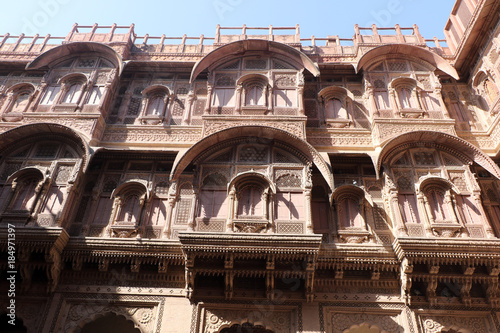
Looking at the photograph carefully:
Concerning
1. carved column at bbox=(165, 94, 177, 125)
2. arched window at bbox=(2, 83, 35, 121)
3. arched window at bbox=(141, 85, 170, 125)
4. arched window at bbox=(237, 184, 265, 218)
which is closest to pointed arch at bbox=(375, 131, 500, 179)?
arched window at bbox=(237, 184, 265, 218)

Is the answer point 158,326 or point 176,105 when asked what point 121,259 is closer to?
point 158,326

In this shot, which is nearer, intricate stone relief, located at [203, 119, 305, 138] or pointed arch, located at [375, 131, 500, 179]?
pointed arch, located at [375, 131, 500, 179]

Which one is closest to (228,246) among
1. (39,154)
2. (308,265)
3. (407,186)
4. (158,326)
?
(308,265)

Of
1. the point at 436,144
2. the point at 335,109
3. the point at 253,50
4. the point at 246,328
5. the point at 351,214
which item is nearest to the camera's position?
the point at 351,214

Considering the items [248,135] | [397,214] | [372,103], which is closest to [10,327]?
[248,135]

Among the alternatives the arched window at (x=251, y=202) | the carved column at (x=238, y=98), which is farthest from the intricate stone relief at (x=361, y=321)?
the carved column at (x=238, y=98)

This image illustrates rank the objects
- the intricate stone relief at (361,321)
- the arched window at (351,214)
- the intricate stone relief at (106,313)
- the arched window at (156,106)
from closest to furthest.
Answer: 1. the intricate stone relief at (361,321)
2. the intricate stone relief at (106,313)
3. the arched window at (351,214)
4. the arched window at (156,106)

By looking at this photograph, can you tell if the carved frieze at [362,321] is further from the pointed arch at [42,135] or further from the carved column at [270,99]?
the pointed arch at [42,135]

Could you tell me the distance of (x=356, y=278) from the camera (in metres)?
9.11

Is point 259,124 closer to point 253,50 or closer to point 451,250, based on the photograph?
point 253,50

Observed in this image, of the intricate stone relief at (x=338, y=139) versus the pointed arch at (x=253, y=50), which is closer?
the intricate stone relief at (x=338, y=139)

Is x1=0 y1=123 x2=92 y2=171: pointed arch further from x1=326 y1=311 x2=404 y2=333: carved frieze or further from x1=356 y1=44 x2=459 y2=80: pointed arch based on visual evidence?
x1=356 y1=44 x2=459 y2=80: pointed arch

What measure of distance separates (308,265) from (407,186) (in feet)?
11.2

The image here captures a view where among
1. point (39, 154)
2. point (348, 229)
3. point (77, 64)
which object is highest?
point (77, 64)
